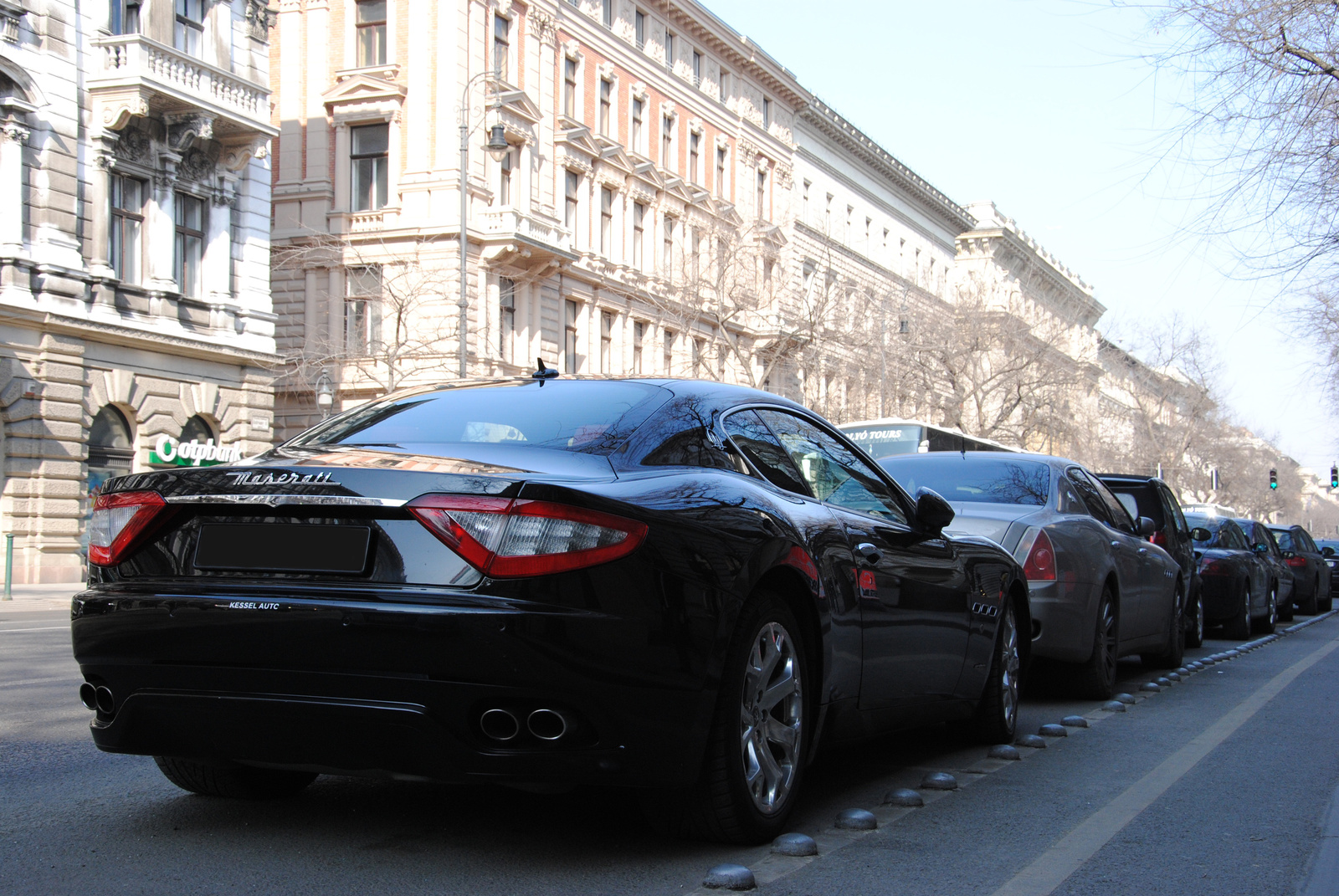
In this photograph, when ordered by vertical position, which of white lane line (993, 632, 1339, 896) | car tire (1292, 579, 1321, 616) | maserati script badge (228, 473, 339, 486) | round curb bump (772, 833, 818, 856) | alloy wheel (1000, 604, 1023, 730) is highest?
maserati script badge (228, 473, 339, 486)

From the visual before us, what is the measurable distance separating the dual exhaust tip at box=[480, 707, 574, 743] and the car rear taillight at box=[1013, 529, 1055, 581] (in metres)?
5.06

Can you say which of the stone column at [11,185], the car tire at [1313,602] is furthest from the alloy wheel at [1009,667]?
the stone column at [11,185]

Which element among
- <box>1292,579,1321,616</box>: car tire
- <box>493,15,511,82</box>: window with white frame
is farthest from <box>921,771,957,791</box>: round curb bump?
<box>493,15,511,82</box>: window with white frame

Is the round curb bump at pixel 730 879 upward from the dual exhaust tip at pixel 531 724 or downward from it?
downward

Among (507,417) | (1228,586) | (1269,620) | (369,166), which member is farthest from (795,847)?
(369,166)

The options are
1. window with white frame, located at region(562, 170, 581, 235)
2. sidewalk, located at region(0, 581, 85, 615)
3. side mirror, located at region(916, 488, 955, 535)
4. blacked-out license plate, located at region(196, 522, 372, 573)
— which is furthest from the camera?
window with white frame, located at region(562, 170, 581, 235)

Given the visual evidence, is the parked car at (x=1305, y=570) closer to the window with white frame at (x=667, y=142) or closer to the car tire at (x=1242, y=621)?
the car tire at (x=1242, y=621)

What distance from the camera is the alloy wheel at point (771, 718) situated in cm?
426

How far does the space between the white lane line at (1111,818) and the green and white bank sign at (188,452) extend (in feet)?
71.3

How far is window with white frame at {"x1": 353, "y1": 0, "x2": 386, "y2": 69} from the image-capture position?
38.0 m

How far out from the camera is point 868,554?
5.14m

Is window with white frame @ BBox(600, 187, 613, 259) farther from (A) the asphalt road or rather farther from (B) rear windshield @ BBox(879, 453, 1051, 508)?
(A) the asphalt road

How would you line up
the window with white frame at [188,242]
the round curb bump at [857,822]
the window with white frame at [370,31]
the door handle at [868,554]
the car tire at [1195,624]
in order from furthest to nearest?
the window with white frame at [370,31], the window with white frame at [188,242], the car tire at [1195,624], the door handle at [868,554], the round curb bump at [857,822]

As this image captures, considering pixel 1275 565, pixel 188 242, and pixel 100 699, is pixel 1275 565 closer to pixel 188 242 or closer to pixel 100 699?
pixel 100 699
